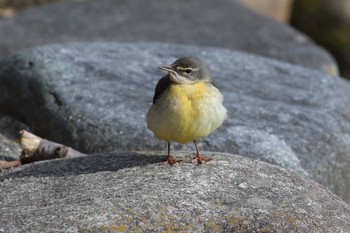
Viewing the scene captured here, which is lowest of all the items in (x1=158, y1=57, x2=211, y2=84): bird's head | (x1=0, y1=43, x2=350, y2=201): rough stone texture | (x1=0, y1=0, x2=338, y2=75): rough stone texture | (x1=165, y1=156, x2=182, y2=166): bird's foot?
(x1=0, y1=0, x2=338, y2=75): rough stone texture

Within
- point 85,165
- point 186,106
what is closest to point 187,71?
point 186,106

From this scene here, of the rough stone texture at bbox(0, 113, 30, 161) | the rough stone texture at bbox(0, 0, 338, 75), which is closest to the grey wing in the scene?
the rough stone texture at bbox(0, 113, 30, 161)

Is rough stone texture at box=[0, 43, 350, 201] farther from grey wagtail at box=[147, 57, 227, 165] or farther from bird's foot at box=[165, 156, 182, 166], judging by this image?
grey wagtail at box=[147, 57, 227, 165]

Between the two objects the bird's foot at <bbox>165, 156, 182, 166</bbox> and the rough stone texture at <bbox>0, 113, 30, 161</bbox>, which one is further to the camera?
the rough stone texture at <bbox>0, 113, 30, 161</bbox>

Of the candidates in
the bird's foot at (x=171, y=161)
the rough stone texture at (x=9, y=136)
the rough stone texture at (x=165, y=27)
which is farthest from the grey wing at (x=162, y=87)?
the rough stone texture at (x=165, y=27)

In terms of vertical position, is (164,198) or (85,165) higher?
(164,198)

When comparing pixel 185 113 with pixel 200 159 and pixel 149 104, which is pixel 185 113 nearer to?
pixel 200 159

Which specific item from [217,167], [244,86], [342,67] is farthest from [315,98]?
[342,67]
